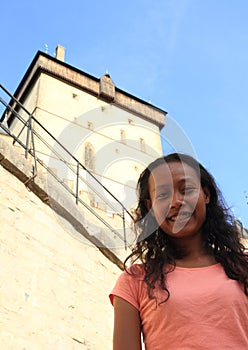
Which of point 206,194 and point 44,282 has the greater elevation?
point 44,282

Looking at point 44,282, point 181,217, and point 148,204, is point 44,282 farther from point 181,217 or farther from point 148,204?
point 181,217

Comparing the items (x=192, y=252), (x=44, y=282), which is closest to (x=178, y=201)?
(x=192, y=252)

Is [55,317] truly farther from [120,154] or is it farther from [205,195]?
[120,154]

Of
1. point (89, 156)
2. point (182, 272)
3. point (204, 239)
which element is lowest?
point (182, 272)

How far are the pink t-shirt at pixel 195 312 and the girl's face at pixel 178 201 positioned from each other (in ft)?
0.65

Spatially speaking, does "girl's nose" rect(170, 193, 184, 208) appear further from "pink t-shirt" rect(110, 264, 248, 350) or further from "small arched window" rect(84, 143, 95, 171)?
"small arched window" rect(84, 143, 95, 171)

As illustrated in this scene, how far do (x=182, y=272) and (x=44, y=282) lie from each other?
3.80 meters

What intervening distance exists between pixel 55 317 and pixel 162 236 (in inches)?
140

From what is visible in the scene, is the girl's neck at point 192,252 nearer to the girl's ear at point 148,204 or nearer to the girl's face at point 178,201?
the girl's face at point 178,201

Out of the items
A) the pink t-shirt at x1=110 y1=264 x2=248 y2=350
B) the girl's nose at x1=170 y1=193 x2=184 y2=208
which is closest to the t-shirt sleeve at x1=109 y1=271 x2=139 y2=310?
the pink t-shirt at x1=110 y1=264 x2=248 y2=350

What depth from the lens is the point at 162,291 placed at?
1.55 m

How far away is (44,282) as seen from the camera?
5168 mm

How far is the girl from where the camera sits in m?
1.43

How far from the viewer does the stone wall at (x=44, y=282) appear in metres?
4.60
